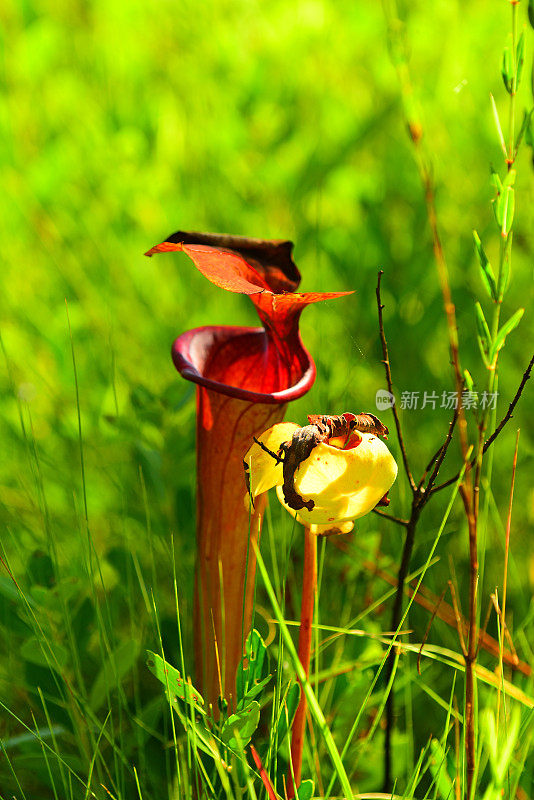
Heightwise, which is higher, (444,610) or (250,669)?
(250,669)

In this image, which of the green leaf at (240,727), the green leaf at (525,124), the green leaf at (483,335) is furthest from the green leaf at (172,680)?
the green leaf at (525,124)

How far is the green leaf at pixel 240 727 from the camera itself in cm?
41

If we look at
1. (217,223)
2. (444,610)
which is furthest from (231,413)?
(217,223)

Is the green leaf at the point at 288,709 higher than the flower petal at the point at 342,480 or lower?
lower

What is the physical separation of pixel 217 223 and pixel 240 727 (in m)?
0.74

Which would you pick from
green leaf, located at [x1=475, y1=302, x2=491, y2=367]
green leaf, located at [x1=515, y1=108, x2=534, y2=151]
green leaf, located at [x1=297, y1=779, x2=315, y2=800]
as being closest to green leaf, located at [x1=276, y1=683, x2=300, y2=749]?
green leaf, located at [x1=297, y1=779, x2=315, y2=800]

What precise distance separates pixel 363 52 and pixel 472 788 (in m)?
1.04

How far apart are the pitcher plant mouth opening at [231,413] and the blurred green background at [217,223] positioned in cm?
15

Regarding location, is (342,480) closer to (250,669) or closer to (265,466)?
(265,466)

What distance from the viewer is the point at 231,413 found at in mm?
577

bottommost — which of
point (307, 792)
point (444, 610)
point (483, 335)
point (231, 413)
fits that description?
point (444, 610)

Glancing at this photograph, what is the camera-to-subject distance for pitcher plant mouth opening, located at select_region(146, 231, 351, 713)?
0.55 meters

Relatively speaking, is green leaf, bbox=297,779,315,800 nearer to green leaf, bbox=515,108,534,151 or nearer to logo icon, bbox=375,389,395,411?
logo icon, bbox=375,389,395,411

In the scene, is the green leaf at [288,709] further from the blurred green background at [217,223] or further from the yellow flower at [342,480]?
the blurred green background at [217,223]
